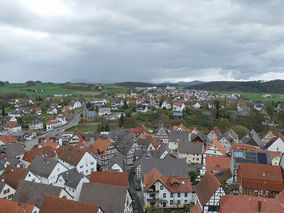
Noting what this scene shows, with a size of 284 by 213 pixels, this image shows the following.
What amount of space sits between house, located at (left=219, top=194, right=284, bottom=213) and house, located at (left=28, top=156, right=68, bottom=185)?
29048 mm

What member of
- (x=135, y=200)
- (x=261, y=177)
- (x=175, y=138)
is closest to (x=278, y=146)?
(x=175, y=138)

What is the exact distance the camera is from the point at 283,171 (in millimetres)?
29359

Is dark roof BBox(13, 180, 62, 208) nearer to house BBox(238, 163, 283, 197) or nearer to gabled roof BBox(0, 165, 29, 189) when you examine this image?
gabled roof BBox(0, 165, 29, 189)

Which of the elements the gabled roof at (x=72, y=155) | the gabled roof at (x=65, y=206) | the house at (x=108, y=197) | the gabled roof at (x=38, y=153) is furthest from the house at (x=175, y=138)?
the gabled roof at (x=65, y=206)

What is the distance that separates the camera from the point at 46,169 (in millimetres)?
37219

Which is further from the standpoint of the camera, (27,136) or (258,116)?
(258,116)

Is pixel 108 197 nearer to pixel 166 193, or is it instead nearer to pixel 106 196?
pixel 106 196

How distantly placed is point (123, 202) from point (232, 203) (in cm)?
1240

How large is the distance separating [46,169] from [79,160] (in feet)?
20.1

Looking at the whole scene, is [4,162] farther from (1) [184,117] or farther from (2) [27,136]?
(1) [184,117]

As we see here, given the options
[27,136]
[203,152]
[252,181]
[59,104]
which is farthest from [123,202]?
[59,104]

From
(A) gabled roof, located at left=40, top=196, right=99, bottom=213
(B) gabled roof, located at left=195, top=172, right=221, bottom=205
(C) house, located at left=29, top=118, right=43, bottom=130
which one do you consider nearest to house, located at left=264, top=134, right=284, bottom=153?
(B) gabled roof, located at left=195, top=172, right=221, bottom=205

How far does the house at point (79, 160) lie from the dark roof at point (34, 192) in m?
12.0

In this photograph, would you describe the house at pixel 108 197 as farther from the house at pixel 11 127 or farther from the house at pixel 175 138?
the house at pixel 11 127
